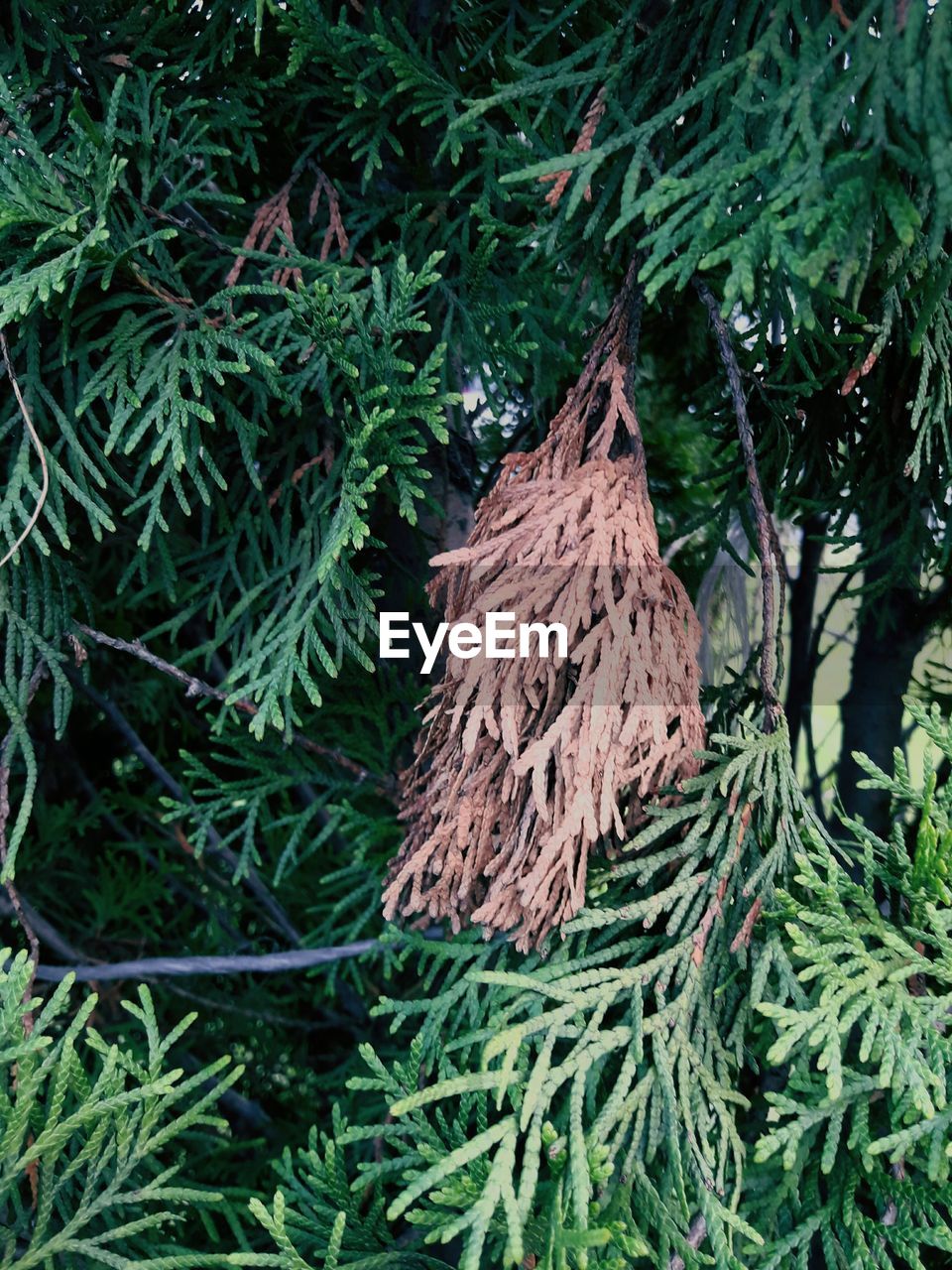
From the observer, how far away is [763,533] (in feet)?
3.58

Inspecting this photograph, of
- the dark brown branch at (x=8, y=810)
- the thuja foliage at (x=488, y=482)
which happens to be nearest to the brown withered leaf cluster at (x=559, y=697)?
the thuja foliage at (x=488, y=482)

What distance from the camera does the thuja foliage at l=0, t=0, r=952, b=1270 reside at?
3.06 ft

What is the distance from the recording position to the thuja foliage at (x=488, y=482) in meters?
0.93

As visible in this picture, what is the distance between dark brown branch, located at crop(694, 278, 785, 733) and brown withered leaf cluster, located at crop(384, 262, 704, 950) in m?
0.09

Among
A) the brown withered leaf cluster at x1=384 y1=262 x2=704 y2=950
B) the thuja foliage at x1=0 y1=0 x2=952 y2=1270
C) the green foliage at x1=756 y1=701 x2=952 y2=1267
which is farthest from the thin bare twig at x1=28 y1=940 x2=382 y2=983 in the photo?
the green foliage at x1=756 y1=701 x2=952 y2=1267

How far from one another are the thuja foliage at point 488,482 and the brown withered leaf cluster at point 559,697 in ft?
0.15

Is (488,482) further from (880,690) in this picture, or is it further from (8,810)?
(8,810)

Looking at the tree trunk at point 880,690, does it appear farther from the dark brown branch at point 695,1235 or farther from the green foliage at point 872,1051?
the dark brown branch at point 695,1235

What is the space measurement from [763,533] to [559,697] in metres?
0.31

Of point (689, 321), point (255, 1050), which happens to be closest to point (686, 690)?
point (689, 321)

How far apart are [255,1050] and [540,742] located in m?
1.47

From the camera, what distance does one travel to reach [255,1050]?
208 cm

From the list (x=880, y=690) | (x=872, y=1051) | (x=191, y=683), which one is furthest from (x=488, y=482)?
(x=872, y=1051)

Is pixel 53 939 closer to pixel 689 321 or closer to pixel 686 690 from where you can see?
pixel 686 690
